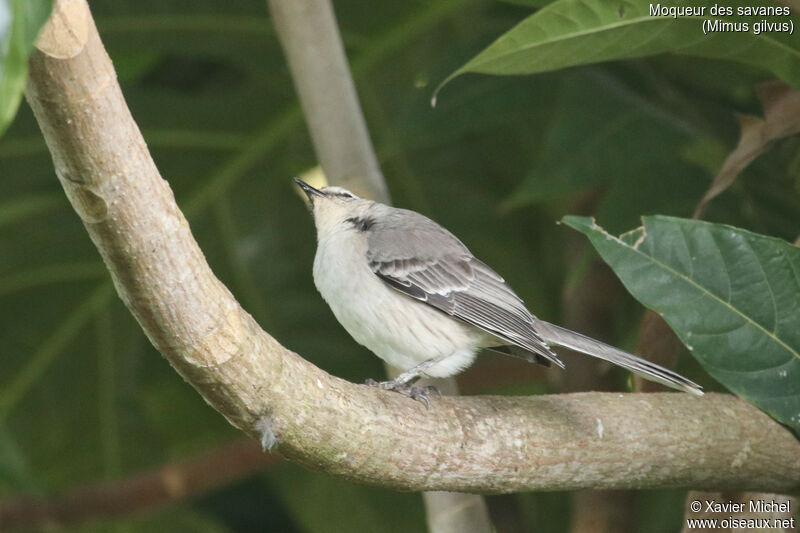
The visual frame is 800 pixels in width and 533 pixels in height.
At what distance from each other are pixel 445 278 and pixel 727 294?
0.89 m

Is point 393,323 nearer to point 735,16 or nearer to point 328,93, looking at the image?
point 328,93

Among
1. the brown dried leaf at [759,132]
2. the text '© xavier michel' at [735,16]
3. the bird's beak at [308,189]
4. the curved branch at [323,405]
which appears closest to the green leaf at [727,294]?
the curved branch at [323,405]

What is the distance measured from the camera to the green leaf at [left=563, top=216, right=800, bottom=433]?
1.87 meters

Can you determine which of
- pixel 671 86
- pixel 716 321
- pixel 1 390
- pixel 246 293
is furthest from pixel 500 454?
pixel 1 390

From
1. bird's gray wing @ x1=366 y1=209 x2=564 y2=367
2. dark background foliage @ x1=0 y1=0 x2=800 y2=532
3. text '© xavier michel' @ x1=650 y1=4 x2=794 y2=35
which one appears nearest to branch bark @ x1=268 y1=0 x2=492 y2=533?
bird's gray wing @ x1=366 y1=209 x2=564 y2=367

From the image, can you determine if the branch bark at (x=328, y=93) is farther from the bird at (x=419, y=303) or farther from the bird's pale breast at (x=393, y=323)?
the bird's pale breast at (x=393, y=323)

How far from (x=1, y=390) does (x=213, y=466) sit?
1.16 meters

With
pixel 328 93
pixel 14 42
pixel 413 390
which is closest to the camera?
pixel 14 42

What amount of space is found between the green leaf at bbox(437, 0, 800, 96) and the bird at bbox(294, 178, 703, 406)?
0.62m

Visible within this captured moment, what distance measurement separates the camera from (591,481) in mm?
2094

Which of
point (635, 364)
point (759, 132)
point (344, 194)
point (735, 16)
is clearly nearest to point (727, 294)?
point (635, 364)

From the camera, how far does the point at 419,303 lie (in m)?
2.60

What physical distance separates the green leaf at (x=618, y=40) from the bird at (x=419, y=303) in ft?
2.04

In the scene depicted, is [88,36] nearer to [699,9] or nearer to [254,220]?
[699,9]
